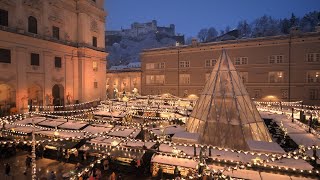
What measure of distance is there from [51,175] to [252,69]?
3715 cm

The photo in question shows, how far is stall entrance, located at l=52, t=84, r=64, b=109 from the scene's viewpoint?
34.4 metres

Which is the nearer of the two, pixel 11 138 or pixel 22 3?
pixel 11 138

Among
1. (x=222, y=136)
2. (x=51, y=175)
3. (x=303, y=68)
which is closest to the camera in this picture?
(x=51, y=175)

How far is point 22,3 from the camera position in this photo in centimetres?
2809

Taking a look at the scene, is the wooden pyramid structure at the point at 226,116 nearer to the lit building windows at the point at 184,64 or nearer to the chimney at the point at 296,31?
the chimney at the point at 296,31

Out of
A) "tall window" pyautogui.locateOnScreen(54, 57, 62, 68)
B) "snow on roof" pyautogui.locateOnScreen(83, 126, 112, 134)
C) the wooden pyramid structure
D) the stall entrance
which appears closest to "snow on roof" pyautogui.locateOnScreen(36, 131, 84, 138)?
"snow on roof" pyautogui.locateOnScreen(83, 126, 112, 134)

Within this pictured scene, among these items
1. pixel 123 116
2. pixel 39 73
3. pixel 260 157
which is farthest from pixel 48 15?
pixel 260 157

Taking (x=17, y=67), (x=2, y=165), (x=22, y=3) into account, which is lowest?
(x=2, y=165)

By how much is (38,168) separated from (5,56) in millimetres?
16690

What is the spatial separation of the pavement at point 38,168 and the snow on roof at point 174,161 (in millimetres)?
6388

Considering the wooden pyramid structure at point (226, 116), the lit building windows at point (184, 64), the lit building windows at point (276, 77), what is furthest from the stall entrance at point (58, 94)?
the lit building windows at point (276, 77)

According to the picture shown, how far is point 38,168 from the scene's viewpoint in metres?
15.4

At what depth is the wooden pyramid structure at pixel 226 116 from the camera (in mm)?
14297

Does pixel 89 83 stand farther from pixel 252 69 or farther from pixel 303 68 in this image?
pixel 303 68
